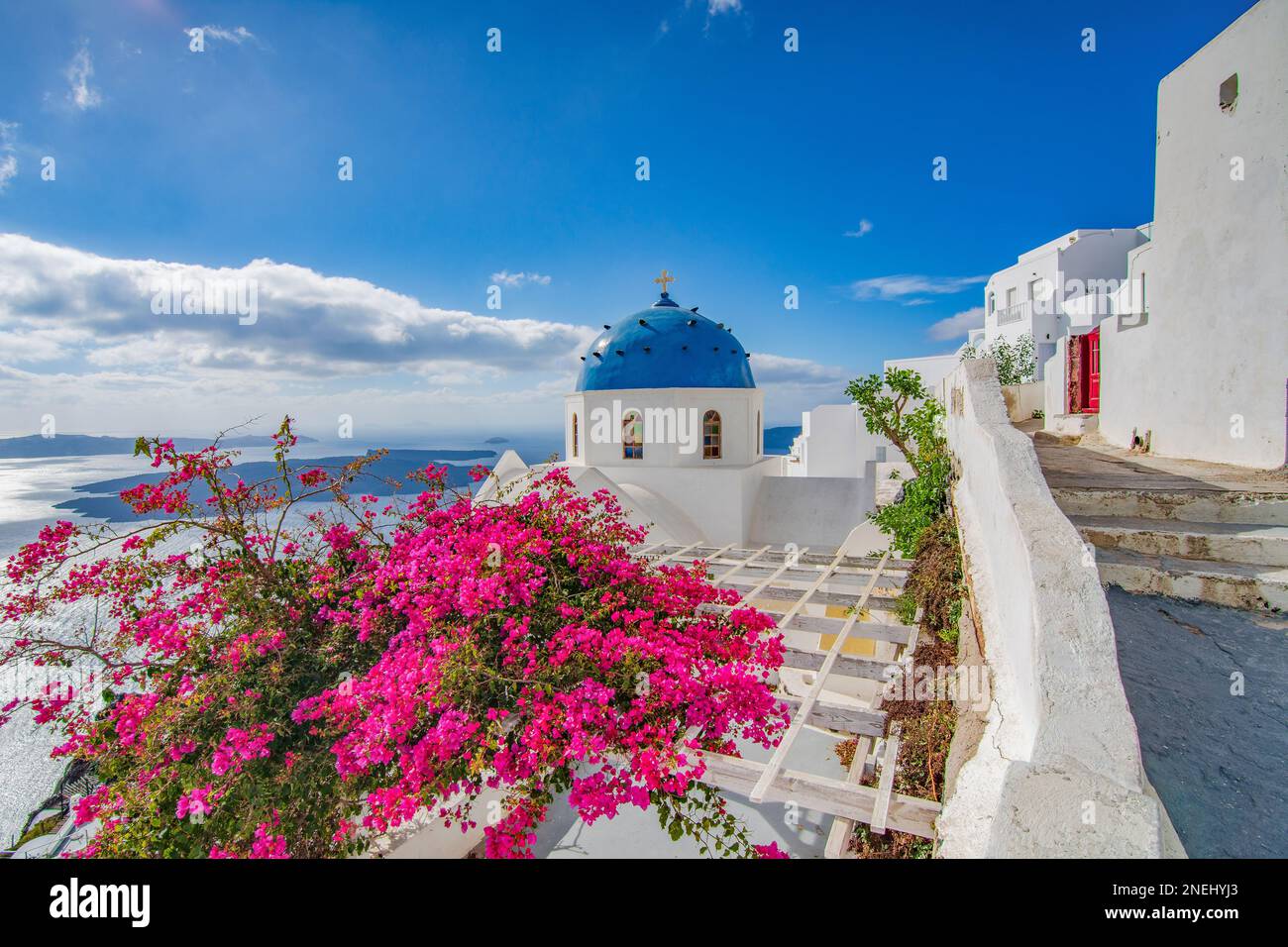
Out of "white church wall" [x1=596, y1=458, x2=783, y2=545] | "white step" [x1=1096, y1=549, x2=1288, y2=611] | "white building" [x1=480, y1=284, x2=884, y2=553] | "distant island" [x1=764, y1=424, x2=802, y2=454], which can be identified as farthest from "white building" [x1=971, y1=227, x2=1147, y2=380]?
"white step" [x1=1096, y1=549, x2=1288, y2=611]

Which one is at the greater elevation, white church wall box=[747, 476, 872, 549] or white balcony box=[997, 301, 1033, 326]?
white balcony box=[997, 301, 1033, 326]

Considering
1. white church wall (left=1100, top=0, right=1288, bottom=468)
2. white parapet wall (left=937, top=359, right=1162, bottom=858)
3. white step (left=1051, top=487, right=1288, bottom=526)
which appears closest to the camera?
white parapet wall (left=937, top=359, right=1162, bottom=858)

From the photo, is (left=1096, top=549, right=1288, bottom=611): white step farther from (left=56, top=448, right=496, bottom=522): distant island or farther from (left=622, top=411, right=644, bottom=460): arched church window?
(left=622, top=411, right=644, bottom=460): arched church window

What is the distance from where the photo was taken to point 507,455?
1559 cm

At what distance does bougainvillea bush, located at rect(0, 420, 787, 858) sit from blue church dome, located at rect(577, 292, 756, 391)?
12.1 metres

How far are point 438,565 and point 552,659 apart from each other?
0.88 m

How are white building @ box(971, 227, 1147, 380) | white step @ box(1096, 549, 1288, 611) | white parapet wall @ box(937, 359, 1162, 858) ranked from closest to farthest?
white parapet wall @ box(937, 359, 1162, 858), white step @ box(1096, 549, 1288, 611), white building @ box(971, 227, 1147, 380)

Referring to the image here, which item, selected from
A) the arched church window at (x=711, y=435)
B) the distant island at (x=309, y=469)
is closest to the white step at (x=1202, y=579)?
the distant island at (x=309, y=469)

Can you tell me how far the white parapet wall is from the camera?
1.54 m

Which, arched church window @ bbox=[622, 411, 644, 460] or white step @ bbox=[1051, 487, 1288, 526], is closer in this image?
white step @ bbox=[1051, 487, 1288, 526]

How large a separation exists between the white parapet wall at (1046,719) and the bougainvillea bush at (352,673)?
0.98m

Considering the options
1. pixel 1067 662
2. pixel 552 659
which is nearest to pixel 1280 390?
pixel 1067 662
